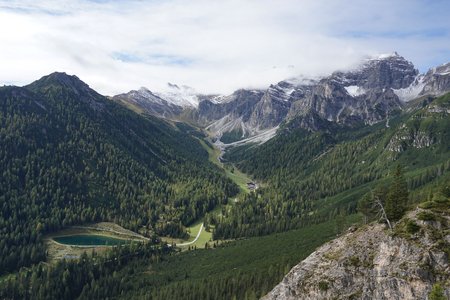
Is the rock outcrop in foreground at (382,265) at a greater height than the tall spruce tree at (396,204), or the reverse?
the tall spruce tree at (396,204)

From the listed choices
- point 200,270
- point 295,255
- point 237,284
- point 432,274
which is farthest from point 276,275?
point 432,274

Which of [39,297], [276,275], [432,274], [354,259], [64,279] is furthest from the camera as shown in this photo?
[64,279]

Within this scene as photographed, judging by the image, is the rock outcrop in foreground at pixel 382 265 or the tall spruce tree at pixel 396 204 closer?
the rock outcrop in foreground at pixel 382 265

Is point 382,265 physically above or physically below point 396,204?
below

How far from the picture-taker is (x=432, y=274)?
2702 inches

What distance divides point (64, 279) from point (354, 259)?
5905 inches

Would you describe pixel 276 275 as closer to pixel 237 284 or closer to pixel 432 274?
pixel 237 284

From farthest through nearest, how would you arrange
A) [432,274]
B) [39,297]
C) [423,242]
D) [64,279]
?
[64,279] < [39,297] < [423,242] < [432,274]

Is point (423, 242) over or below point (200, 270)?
over

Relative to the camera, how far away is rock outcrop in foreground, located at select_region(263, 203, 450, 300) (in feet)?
228

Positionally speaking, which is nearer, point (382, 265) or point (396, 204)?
point (382, 265)

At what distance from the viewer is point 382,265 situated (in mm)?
75188

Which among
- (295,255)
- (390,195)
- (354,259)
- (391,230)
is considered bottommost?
(295,255)

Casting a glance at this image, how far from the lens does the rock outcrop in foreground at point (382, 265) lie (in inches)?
2739
